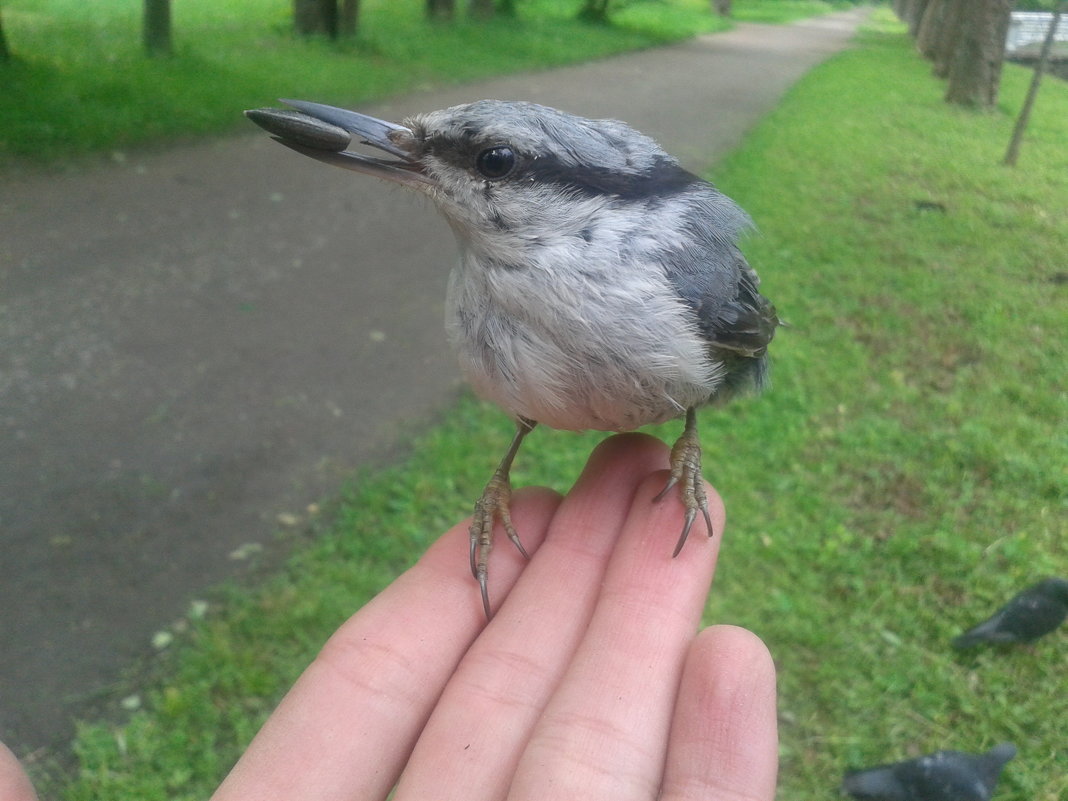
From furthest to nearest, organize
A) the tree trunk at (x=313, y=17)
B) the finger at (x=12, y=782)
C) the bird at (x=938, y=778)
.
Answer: the tree trunk at (x=313, y=17), the bird at (x=938, y=778), the finger at (x=12, y=782)

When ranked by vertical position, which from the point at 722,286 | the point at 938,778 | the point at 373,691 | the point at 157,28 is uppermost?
the point at 157,28

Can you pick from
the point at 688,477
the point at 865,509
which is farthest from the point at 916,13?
the point at 688,477

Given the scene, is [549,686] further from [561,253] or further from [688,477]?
[561,253]

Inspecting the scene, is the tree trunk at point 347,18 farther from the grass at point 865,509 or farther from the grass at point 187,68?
the grass at point 865,509

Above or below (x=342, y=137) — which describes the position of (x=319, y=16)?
above

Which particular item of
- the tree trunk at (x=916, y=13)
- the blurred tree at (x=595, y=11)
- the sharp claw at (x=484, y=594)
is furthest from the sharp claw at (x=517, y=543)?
the blurred tree at (x=595, y=11)

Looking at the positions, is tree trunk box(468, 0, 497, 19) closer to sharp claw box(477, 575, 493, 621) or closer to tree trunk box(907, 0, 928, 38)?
tree trunk box(907, 0, 928, 38)

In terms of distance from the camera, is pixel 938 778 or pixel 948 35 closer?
pixel 938 778
